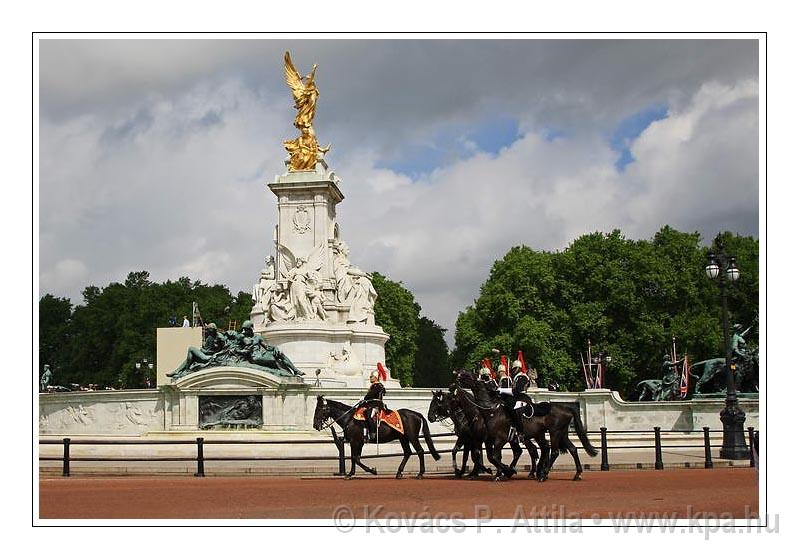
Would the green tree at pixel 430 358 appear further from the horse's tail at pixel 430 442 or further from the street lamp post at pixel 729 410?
the horse's tail at pixel 430 442

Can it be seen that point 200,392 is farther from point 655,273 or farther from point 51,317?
point 51,317

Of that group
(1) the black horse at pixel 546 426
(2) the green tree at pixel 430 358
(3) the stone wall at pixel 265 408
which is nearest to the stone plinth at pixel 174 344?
(3) the stone wall at pixel 265 408

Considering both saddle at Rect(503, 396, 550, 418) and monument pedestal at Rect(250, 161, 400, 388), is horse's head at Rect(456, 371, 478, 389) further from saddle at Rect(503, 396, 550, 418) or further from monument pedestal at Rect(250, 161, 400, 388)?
monument pedestal at Rect(250, 161, 400, 388)

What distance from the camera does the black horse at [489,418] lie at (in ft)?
64.7

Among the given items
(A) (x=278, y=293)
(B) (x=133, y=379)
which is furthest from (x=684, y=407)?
(B) (x=133, y=379)

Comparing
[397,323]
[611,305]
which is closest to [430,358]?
[397,323]

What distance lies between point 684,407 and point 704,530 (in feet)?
87.4

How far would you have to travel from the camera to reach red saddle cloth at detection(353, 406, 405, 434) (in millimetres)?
20797

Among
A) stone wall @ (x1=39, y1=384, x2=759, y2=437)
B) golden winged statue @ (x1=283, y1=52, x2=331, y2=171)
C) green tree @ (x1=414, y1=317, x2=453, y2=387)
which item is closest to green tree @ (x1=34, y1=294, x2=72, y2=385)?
green tree @ (x1=414, y1=317, x2=453, y2=387)

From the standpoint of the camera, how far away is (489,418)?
19.8 meters

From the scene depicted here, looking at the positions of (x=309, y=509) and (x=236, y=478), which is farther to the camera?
(x=236, y=478)

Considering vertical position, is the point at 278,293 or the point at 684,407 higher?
the point at 278,293

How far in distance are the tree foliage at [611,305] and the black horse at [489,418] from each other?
42.1 m
